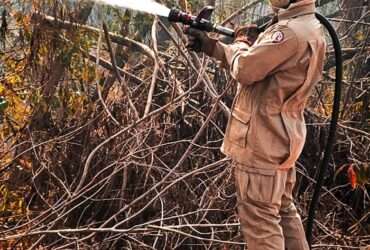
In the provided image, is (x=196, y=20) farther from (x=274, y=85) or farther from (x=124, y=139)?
(x=124, y=139)

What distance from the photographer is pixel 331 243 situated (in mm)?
4125

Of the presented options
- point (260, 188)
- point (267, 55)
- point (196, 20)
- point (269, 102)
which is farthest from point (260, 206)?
point (196, 20)

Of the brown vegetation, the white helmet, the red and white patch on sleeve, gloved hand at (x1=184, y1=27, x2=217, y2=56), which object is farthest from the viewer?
the brown vegetation

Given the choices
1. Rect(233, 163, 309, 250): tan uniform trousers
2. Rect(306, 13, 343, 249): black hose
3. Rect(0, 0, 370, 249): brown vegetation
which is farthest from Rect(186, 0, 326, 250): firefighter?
Rect(0, 0, 370, 249): brown vegetation

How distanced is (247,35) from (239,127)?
0.49 meters

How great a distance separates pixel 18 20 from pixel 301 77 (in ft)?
7.70

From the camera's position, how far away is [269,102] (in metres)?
2.79

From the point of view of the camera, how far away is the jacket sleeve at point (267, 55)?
2654 mm

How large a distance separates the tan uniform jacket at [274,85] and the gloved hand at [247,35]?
2.8 inches

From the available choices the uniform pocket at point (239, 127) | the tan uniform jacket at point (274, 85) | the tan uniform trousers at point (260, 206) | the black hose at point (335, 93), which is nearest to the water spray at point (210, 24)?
the black hose at point (335, 93)

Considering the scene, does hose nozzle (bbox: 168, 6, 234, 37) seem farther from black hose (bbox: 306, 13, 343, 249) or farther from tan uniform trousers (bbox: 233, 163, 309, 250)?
tan uniform trousers (bbox: 233, 163, 309, 250)

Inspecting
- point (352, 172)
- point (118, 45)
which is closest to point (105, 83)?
point (118, 45)

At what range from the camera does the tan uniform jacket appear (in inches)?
106

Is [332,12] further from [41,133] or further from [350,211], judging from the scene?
[41,133]
